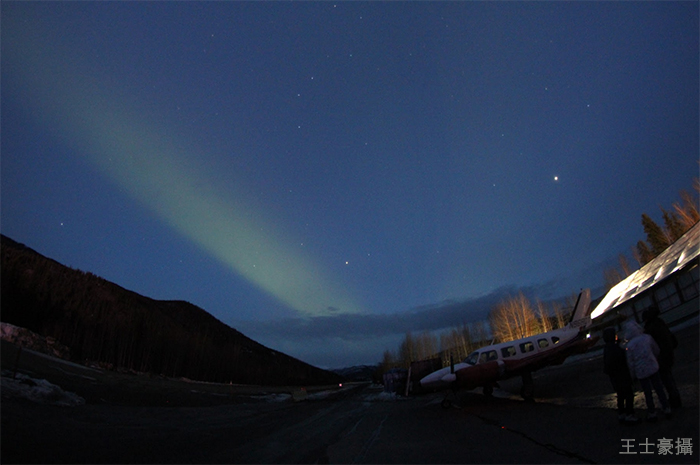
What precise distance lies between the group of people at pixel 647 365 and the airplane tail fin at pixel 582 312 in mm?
11377

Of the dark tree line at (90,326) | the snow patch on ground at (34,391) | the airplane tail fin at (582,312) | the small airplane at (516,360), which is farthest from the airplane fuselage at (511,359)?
the dark tree line at (90,326)

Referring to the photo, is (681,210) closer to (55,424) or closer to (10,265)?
(55,424)

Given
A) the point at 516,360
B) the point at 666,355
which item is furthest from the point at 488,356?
the point at 666,355

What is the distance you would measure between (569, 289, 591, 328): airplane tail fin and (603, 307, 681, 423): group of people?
11.4 meters

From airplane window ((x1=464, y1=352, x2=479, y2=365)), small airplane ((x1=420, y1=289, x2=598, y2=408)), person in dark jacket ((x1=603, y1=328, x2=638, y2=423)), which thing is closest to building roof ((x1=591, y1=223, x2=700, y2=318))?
small airplane ((x1=420, y1=289, x2=598, y2=408))

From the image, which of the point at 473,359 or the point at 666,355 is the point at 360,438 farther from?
the point at 473,359

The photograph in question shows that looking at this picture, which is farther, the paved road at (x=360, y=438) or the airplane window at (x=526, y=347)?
the airplane window at (x=526, y=347)

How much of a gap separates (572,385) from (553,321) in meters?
72.5

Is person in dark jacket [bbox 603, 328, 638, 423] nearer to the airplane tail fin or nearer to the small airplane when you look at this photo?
the small airplane

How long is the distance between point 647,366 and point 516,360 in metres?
10.3

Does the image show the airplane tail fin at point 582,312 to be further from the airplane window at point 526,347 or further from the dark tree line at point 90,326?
the dark tree line at point 90,326

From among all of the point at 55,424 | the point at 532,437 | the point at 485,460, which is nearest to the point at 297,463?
the point at 485,460

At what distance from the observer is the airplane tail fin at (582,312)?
17516 mm

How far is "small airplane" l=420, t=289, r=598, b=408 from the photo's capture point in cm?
1589
